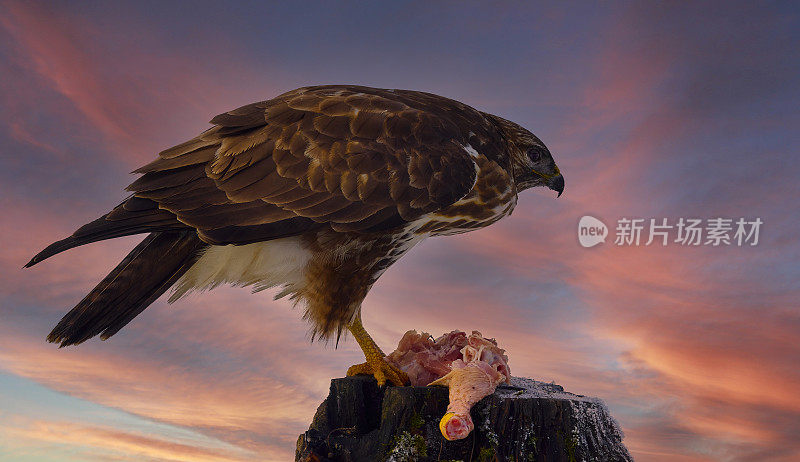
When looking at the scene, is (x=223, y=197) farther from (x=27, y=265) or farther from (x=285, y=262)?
(x=27, y=265)

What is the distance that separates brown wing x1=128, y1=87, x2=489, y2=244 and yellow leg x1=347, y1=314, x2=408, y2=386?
112cm

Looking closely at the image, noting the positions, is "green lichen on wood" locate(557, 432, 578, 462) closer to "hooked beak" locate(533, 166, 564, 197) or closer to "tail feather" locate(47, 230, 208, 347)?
"tail feather" locate(47, 230, 208, 347)

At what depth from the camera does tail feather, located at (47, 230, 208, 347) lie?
476 centimetres

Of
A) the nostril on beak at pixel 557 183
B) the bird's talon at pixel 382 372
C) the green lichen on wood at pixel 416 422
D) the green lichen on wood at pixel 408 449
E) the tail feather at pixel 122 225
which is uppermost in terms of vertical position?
the nostril on beak at pixel 557 183

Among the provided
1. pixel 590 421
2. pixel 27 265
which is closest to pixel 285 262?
pixel 27 265

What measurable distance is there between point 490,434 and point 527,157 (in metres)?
3.11

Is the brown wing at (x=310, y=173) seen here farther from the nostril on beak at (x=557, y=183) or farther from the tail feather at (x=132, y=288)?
the nostril on beak at (x=557, y=183)

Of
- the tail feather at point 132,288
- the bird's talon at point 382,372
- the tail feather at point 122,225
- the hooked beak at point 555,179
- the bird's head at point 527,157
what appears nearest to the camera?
the tail feather at point 122,225

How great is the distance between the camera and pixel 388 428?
13.8ft

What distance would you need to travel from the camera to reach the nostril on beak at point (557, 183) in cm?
649

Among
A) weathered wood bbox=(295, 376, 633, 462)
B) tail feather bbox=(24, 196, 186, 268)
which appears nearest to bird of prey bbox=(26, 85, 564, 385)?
tail feather bbox=(24, 196, 186, 268)

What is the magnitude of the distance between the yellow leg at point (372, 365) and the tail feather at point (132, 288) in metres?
1.46

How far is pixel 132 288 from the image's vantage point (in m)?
4.78

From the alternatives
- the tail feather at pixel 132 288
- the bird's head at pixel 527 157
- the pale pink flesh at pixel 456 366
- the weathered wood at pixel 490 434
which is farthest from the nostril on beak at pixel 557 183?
the tail feather at pixel 132 288
